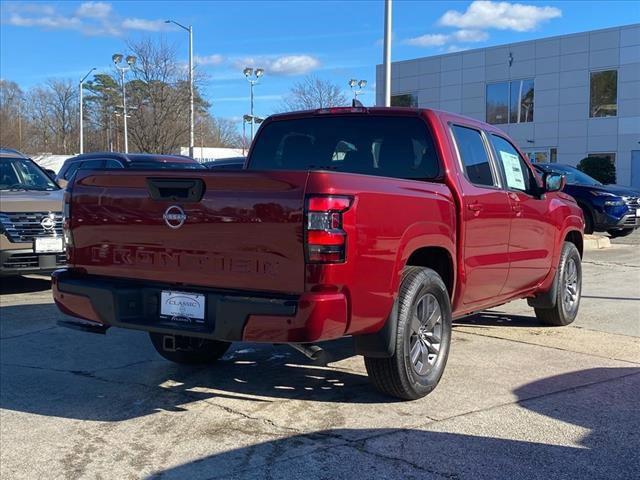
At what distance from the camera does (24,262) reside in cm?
859

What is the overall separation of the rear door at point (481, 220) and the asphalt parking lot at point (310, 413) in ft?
2.35

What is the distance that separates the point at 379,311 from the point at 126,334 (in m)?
3.76

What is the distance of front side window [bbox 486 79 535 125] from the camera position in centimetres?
3569

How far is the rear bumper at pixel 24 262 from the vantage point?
8.48 metres

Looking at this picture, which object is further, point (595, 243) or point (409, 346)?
point (595, 243)

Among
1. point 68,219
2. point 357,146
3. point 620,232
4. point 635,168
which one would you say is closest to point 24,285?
point 68,219

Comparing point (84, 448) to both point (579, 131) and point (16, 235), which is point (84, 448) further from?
point (579, 131)

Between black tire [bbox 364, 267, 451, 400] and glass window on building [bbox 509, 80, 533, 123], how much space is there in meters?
33.1

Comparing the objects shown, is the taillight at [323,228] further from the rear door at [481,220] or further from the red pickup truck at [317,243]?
the rear door at [481,220]

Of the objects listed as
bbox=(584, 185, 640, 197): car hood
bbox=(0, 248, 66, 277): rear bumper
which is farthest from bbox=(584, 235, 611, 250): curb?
bbox=(0, 248, 66, 277): rear bumper

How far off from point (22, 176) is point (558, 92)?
29.9m

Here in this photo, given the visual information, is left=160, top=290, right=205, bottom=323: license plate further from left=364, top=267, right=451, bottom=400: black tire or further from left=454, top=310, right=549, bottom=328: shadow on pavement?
left=454, top=310, right=549, bottom=328: shadow on pavement

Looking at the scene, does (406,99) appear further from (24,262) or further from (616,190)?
(24,262)

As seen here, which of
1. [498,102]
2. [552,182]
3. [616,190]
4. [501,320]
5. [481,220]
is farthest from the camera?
[498,102]
